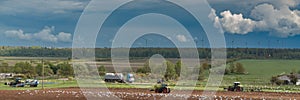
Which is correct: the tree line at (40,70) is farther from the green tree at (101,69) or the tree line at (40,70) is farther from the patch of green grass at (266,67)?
the patch of green grass at (266,67)

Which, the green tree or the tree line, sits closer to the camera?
the green tree

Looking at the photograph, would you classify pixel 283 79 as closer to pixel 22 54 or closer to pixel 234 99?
pixel 234 99

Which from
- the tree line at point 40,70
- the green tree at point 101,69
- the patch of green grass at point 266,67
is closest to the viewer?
the green tree at point 101,69

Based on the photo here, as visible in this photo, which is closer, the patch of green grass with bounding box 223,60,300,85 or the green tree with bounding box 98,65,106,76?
the green tree with bounding box 98,65,106,76

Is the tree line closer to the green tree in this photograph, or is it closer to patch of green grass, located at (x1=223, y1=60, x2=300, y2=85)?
the green tree

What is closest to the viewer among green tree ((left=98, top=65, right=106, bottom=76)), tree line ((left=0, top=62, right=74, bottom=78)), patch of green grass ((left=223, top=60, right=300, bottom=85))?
green tree ((left=98, top=65, right=106, bottom=76))

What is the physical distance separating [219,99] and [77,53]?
158 ft

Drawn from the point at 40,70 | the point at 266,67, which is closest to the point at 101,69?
the point at 40,70

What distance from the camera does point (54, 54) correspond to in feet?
413

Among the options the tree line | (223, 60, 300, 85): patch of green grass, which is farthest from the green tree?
(223, 60, 300, 85): patch of green grass

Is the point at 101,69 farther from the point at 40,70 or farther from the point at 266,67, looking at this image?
the point at 266,67

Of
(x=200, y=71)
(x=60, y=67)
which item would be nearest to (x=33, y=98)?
(x=200, y=71)

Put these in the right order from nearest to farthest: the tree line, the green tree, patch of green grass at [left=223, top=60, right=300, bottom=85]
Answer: the green tree, the tree line, patch of green grass at [left=223, top=60, right=300, bottom=85]

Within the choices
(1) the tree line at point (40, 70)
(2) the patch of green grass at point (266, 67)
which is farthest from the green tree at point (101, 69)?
(2) the patch of green grass at point (266, 67)
